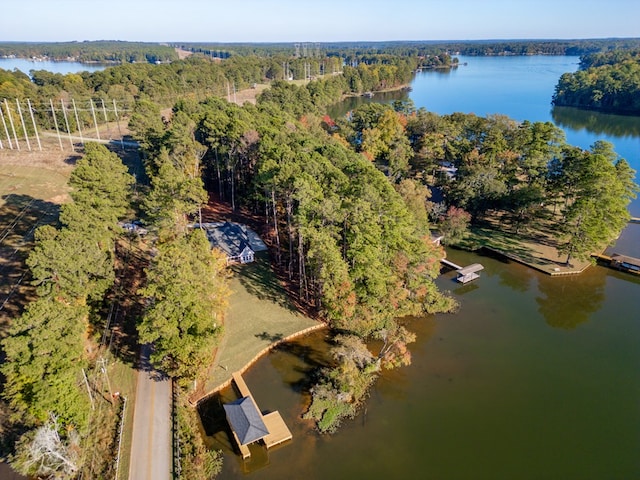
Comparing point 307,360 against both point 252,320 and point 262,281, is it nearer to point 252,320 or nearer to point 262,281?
point 252,320

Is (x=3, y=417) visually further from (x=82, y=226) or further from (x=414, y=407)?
(x=414, y=407)

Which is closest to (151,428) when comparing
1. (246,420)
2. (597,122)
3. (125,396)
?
(125,396)

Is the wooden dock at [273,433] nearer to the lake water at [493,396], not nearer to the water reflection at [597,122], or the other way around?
the lake water at [493,396]

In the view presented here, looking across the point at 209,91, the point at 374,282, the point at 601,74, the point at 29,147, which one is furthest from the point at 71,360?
the point at 601,74

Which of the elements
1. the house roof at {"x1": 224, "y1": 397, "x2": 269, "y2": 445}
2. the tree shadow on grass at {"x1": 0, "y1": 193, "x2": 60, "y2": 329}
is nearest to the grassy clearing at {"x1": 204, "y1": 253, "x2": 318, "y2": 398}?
the house roof at {"x1": 224, "y1": 397, "x2": 269, "y2": 445}

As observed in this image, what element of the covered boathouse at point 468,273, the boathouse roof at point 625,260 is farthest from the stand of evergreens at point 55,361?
the boathouse roof at point 625,260
